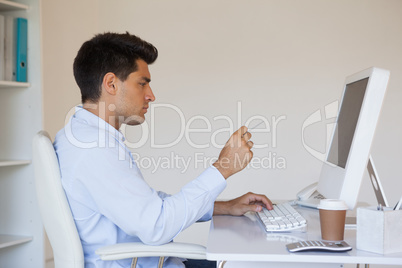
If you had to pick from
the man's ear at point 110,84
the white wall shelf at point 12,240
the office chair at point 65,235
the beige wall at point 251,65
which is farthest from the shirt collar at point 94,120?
the beige wall at point 251,65

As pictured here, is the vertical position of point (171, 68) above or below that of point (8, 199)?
A: above

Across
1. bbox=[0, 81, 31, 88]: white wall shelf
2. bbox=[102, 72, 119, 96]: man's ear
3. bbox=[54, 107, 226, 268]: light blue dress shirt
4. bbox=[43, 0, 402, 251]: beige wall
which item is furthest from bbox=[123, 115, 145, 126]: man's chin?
bbox=[43, 0, 402, 251]: beige wall

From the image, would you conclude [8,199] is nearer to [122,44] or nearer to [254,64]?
[122,44]

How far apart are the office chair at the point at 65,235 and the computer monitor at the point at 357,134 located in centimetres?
49

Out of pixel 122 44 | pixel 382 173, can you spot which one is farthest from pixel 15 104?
pixel 382 173

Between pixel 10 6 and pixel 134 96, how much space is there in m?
1.34

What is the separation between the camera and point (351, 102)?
5.96 ft

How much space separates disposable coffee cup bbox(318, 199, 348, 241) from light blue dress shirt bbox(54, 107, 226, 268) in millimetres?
339

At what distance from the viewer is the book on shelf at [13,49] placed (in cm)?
279

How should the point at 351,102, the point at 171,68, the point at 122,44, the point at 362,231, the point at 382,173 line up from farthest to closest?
the point at 171,68 < the point at 382,173 < the point at 122,44 < the point at 351,102 < the point at 362,231

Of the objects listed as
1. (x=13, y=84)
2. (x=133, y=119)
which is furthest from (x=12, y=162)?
(x=133, y=119)

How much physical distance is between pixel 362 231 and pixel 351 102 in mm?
616

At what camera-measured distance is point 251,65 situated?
3996mm

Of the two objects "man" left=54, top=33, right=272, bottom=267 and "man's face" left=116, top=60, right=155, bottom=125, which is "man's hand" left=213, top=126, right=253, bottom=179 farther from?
"man's face" left=116, top=60, right=155, bottom=125
